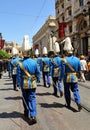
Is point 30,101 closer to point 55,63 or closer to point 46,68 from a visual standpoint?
point 55,63

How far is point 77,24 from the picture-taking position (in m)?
42.4

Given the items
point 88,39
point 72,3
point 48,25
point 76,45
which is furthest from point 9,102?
point 48,25

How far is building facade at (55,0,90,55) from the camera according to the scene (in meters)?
38.2

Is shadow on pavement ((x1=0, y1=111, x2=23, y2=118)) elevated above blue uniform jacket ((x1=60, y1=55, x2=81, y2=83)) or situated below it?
below

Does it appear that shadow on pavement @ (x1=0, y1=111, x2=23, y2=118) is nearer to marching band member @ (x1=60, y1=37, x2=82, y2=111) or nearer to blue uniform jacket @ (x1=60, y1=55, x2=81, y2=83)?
marching band member @ (x1=60, y1=37, x2=82, y2=111)

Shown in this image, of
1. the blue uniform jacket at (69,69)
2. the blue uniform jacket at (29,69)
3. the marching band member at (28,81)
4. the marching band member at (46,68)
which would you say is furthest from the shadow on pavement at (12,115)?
the marching band member at (46,68)

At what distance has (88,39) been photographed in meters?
38.2

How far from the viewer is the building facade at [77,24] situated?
3816 cm

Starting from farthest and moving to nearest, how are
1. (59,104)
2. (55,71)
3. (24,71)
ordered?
(55,71)
(59,104)
(24,71)

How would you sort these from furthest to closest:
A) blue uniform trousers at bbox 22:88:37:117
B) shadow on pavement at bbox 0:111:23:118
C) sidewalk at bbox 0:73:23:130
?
1. shadow on pavement at bbox 0:111:23:118
2. blue uniform trousers at bbox 22:88:37:117
3. sidewalk at bbox 0:73:23:130

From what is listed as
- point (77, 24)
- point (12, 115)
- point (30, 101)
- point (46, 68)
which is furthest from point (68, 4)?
→ point (30, 101)

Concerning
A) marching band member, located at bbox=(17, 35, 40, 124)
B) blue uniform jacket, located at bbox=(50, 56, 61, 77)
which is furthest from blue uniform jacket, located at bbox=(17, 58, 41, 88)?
blue uniform jacket, located at bbox=(50, 56, 61, 77)

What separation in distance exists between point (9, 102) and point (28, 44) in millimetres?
2974

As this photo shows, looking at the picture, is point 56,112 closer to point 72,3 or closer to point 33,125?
point 33,125
